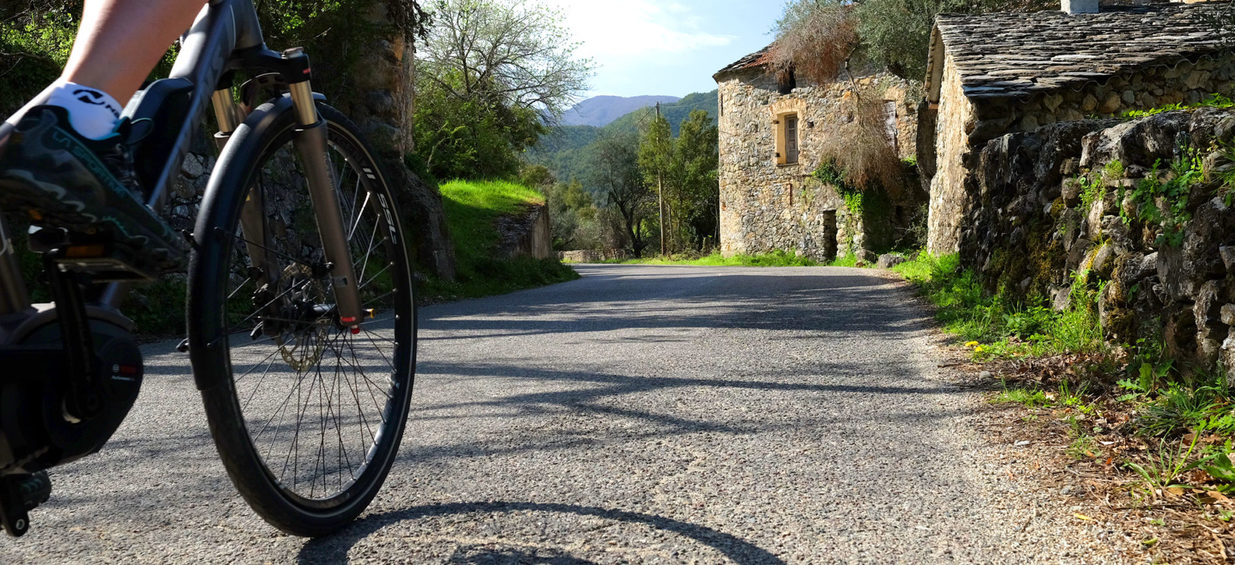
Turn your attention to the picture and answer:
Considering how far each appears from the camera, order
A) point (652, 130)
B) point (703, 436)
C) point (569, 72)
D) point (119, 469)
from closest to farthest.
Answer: point (119, 469) < point (703, 436) < point (569, 72) < point (652, 130)

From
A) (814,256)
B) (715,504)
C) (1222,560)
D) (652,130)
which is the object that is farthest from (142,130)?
(652,130)

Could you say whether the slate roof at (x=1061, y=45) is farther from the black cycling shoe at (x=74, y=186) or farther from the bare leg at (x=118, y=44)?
the black cycling shoe at (x=74, y=186)

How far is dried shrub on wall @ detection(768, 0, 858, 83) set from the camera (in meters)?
27.8

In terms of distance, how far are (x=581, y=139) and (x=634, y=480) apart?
12199 centimetres

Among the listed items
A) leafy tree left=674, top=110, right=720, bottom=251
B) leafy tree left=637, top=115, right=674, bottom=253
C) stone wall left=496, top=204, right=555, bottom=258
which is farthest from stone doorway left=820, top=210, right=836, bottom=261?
leafy tree left=637, top=115, right=674, bottom=253

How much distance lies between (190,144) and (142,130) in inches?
5.1

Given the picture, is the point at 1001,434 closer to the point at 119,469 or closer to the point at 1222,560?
the point at 1222,560

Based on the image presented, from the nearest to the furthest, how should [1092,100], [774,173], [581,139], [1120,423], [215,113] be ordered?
[215,113]
[1120,423]
[1092,100]
[774,173]
[581,139]

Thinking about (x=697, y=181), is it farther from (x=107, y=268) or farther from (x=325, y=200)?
(x=107, y=268)

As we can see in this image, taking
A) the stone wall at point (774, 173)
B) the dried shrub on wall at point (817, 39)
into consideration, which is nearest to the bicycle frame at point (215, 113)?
the stone wall at point (774, 173)

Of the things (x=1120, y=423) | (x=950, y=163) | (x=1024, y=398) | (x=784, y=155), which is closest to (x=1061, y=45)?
(x=950, y=163)

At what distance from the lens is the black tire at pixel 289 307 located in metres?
1.60

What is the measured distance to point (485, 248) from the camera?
16719 millimetres

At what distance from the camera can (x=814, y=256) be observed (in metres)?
30.5
